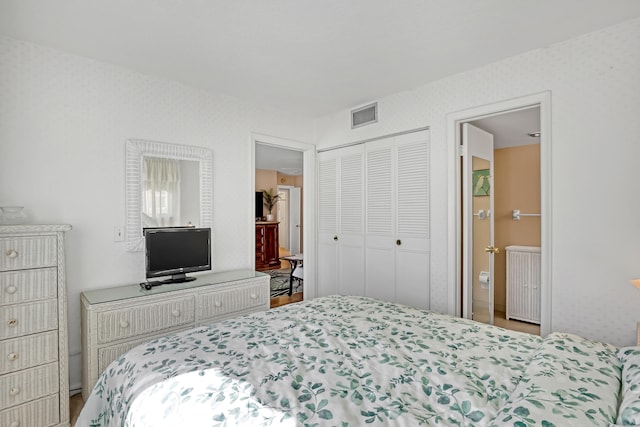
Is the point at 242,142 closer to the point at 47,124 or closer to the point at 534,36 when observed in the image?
the point at 47,124

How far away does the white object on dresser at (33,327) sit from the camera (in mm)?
1999

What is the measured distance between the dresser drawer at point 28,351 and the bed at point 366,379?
0.78 meters

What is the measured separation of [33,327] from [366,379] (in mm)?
2091

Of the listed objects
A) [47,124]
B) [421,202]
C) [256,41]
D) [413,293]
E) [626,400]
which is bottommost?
[413,293]

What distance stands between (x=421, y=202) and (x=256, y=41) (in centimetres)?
202

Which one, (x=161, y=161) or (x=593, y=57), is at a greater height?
(x=593, y=57)

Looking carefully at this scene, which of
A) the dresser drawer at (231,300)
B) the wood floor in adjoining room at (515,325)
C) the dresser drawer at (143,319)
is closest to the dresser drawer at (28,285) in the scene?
the dresser drawer at (143,319)

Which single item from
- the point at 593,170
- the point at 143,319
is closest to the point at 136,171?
the point at 143,319

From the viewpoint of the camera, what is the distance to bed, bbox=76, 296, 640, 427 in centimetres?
106

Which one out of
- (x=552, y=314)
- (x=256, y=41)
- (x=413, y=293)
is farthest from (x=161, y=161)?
(x=552, y=314)

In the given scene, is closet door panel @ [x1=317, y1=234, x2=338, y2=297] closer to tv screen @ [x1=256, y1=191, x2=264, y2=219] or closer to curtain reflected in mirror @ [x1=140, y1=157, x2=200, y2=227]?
curtain reflected in mirror @ [x1=140, y1=157, x2=200, y2=227]

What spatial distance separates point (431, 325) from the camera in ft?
6.34

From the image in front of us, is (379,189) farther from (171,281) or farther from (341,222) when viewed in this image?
(171,281)

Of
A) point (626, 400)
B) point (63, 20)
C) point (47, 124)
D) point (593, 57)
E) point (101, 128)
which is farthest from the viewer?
point (101, 128)
